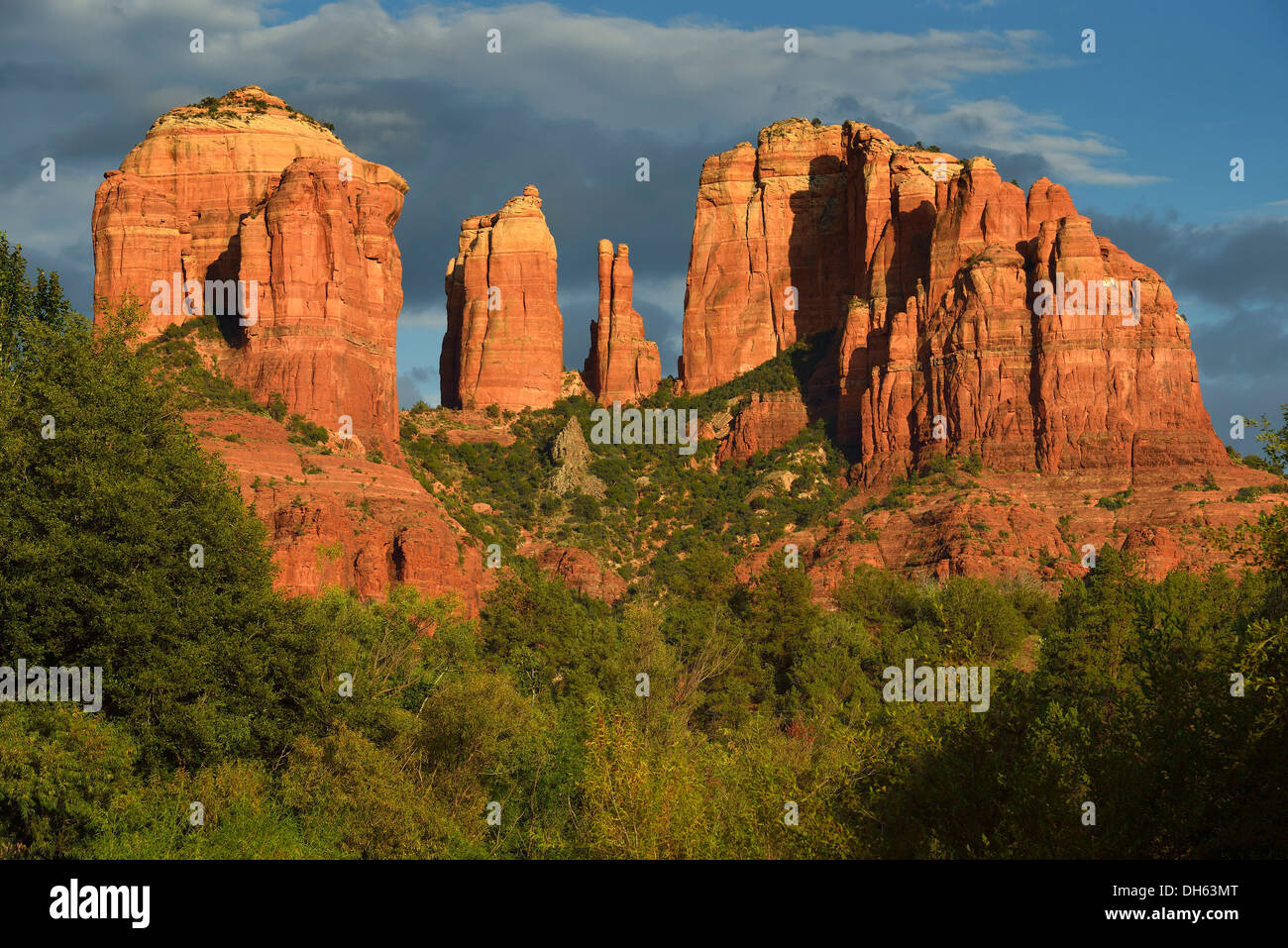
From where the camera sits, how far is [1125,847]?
3166 centimetres

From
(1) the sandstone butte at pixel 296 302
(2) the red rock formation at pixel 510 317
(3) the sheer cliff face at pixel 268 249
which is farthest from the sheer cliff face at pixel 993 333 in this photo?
(3) the sheer cliff face at pixel 268 249

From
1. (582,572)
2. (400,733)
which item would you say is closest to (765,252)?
(582,572)

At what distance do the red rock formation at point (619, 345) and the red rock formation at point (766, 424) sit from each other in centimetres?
1569

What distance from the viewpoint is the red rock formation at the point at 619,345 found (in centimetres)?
15875

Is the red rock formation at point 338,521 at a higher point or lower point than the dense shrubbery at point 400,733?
higher

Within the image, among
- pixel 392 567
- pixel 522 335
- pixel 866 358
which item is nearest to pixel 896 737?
pixel 392 567

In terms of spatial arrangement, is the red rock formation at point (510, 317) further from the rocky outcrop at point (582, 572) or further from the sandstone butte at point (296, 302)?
the rocky outcrop at point (582, 572)

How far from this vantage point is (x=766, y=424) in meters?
145

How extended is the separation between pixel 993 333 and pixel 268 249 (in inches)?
2132

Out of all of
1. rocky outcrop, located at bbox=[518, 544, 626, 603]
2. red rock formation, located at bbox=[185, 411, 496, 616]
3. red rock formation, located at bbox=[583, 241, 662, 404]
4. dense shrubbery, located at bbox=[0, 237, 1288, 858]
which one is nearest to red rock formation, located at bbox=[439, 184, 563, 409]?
red rock formation, located at bbox=[583, 241, 662, 404]

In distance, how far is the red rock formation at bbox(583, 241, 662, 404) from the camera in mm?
158750

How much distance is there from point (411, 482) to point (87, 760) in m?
71.5

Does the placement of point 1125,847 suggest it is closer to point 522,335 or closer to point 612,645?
point 612,645

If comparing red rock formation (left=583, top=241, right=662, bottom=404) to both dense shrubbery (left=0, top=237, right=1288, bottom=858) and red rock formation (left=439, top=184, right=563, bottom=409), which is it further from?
dense shrubbery (left=0, top=237, right=1288, bottom=858)
